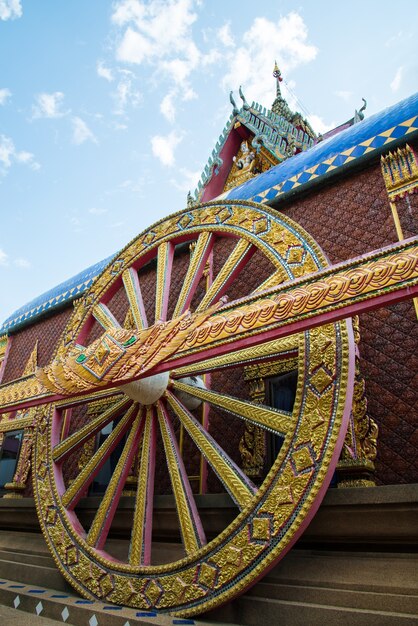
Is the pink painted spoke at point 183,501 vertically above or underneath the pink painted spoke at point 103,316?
underneath

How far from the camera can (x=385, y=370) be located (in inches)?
121

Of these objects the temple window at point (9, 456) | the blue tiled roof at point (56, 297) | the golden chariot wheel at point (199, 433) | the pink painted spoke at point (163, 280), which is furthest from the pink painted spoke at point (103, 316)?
the temple window at point (9, 456)

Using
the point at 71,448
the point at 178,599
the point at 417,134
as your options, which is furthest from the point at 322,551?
the point at 417,134

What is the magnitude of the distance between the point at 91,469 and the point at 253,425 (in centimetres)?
130

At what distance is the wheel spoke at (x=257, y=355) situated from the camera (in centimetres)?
265

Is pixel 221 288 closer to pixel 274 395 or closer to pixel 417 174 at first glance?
pixel 274 395

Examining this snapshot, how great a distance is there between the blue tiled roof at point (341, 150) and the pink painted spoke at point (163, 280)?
1372 mm

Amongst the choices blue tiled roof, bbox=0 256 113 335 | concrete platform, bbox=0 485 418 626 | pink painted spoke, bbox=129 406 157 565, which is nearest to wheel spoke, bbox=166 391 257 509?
pink painted spoke, bbox=129 406 157 565

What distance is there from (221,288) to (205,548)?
170 centimetres

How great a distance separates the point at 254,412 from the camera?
255cm

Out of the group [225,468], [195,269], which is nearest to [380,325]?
[195,269]

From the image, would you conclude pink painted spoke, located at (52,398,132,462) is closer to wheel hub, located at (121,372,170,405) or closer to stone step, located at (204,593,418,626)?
wheel hub, located at (121,372,170,405)

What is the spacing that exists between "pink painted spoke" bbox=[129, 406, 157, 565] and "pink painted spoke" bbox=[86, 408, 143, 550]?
0.11 meters

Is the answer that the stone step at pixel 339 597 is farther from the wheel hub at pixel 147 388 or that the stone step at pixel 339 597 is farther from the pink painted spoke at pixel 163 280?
the pink painted spoke at pixel 163 280
